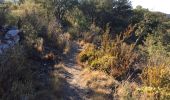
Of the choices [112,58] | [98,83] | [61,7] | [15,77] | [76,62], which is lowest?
[76,62]

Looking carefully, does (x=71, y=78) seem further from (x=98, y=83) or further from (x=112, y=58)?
(x=112, y=58)

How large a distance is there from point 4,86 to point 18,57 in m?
1.11

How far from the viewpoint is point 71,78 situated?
9625 mm

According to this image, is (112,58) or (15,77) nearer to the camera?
(15,77)

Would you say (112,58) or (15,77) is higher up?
(15,77)

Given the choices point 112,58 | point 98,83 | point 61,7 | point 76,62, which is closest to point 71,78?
point 98,83

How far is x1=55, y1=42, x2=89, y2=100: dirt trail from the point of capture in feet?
27.1

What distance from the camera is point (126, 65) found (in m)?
9.98

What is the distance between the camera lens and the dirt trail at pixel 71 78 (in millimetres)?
Answer: 8273

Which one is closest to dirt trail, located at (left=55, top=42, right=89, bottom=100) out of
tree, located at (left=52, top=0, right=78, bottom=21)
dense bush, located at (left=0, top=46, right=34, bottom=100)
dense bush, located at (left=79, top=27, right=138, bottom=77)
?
dense bush, located at (left=79, top=27, right=138, bottom=77)

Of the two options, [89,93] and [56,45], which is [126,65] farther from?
[56,45]

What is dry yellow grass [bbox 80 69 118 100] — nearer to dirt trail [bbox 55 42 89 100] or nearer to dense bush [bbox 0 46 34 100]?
dirt trail [bbox 55 42 89 100]

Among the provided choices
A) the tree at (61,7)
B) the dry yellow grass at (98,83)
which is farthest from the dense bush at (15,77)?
the tree at (61,7)

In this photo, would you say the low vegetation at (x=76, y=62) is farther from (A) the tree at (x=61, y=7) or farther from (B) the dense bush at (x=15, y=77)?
Result: (A) the tree at (x=61, y=7)
